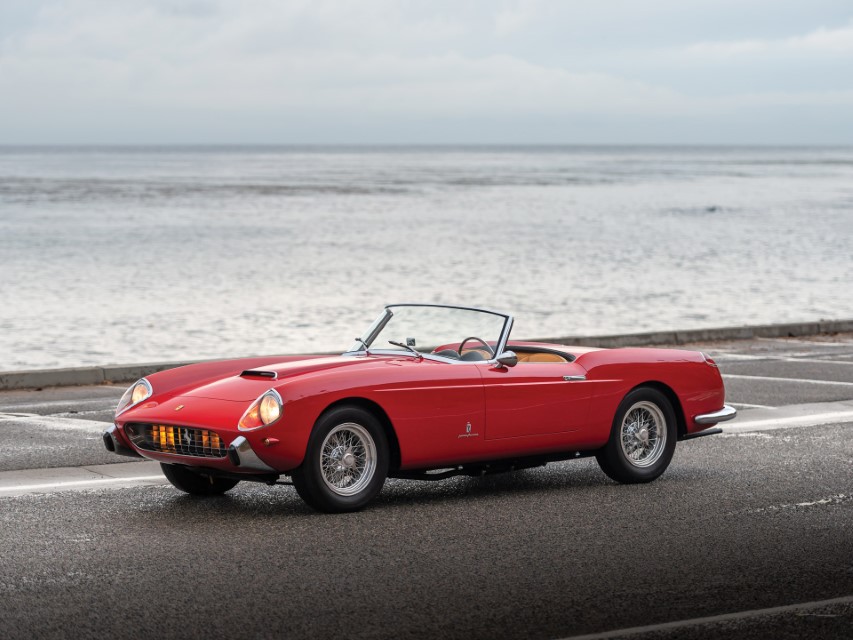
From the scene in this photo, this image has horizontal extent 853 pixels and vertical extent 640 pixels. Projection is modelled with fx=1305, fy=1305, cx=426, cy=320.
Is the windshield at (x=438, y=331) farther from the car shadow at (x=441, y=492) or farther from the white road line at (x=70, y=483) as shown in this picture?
the white road line at (x=70, y=483)

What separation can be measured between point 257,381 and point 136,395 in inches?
35.4

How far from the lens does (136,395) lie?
8.12 meters

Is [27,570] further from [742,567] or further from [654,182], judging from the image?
[654,182]

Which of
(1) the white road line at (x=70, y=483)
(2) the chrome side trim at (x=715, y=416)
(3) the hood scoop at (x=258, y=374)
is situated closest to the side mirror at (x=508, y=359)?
(3) the hood scoop at (x=258, y=374)

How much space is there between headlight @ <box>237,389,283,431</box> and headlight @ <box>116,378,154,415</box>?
971 mm

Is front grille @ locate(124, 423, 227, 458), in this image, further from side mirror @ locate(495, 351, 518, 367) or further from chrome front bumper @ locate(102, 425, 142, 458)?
side mirror @ locate(495, 351, 518, 367)

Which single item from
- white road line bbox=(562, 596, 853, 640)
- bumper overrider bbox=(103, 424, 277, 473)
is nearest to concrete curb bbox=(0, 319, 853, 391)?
bumper overrider bbox=(103, 424, 277, 473)

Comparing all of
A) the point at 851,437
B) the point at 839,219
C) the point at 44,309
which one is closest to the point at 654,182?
the point at 839,219

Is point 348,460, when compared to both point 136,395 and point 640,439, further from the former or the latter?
point 640,439

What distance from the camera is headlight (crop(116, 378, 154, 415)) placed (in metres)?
8.03

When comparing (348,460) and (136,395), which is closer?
(348,460)

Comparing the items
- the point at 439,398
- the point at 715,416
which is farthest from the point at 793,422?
the point at 439,398

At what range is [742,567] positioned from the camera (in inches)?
257

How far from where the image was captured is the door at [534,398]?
26.6 feet
